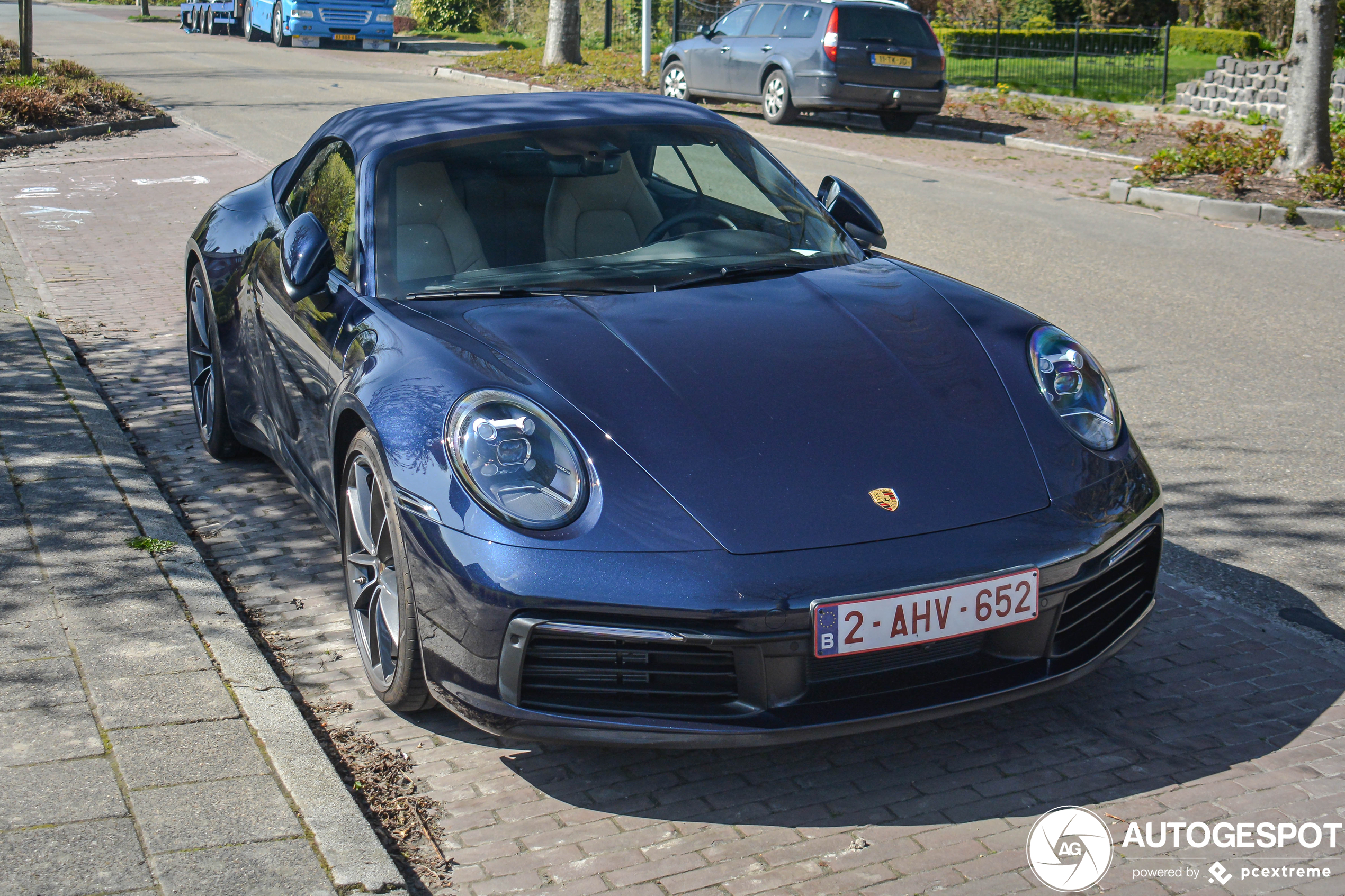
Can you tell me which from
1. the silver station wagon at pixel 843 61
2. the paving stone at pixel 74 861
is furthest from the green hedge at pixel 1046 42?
the paving stone at pixel 74 861

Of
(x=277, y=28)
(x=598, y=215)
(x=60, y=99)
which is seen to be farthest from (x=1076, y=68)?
(x=277, y=28)

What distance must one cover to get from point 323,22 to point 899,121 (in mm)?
18768

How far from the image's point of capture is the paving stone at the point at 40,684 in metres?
3.29

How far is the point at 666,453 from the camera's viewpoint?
9.86 ft

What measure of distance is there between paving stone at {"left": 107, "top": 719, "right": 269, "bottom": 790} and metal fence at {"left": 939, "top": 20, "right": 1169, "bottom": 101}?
2061 cm

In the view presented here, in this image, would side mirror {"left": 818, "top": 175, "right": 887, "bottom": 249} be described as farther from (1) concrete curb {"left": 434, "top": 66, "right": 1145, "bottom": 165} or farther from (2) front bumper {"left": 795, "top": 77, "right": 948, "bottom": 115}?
(2) front bumper {"left": 795, "top": 77, "right": 948, "bottom": 115}

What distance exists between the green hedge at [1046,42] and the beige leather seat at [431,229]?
21047 mm

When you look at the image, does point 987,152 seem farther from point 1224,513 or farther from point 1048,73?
point 1224,513

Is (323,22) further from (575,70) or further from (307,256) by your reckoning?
(307,256)

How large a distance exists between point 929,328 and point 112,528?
9.02ft

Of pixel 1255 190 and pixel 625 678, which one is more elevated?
pixel 1255 190

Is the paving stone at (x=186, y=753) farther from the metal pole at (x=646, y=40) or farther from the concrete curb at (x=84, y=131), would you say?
the metal pole at (x=646, y=40)

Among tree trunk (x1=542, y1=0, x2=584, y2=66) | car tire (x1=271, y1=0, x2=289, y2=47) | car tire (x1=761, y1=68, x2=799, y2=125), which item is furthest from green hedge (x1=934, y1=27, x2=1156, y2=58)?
car tire (x1=271, y1=0, x2=289, y2=47)

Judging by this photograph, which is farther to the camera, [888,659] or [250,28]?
[250,28]
